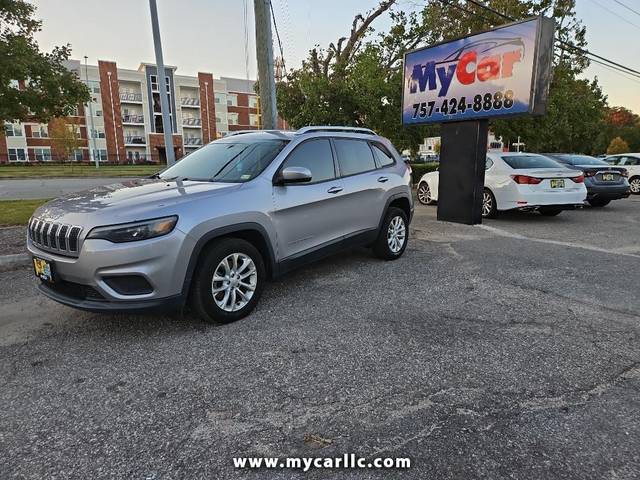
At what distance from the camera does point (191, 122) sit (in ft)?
214

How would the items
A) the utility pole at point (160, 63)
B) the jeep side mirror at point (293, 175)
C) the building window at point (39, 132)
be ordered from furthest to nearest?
the building window at point (39, 132)
the utility pole at point (160, 63)
the jeep side mirror at point (293, 175)

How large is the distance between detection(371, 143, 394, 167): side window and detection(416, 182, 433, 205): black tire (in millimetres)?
6599

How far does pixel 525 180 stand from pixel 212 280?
24.9ft

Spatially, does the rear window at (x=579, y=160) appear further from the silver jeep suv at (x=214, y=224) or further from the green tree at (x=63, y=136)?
the green tree at (x=63, y=136)

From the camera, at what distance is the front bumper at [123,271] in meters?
3.12

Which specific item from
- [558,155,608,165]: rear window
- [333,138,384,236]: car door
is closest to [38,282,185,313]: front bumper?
[333,138,384,236]: car door

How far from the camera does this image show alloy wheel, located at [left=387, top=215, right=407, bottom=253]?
5969 millimetres

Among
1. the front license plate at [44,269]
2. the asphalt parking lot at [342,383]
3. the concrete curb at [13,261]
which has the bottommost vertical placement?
the asphalt parking lot at [342,383]

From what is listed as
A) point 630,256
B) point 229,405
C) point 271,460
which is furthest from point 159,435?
point 630,256

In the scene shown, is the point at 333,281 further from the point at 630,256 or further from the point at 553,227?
the point at 553,227

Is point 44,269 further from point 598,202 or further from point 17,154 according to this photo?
point 17,154

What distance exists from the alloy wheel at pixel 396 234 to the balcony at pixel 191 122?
64705mm

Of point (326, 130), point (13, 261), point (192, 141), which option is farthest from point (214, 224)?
point (192, 141)

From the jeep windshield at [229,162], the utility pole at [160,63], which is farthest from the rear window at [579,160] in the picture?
the utility pole at [160,63]
